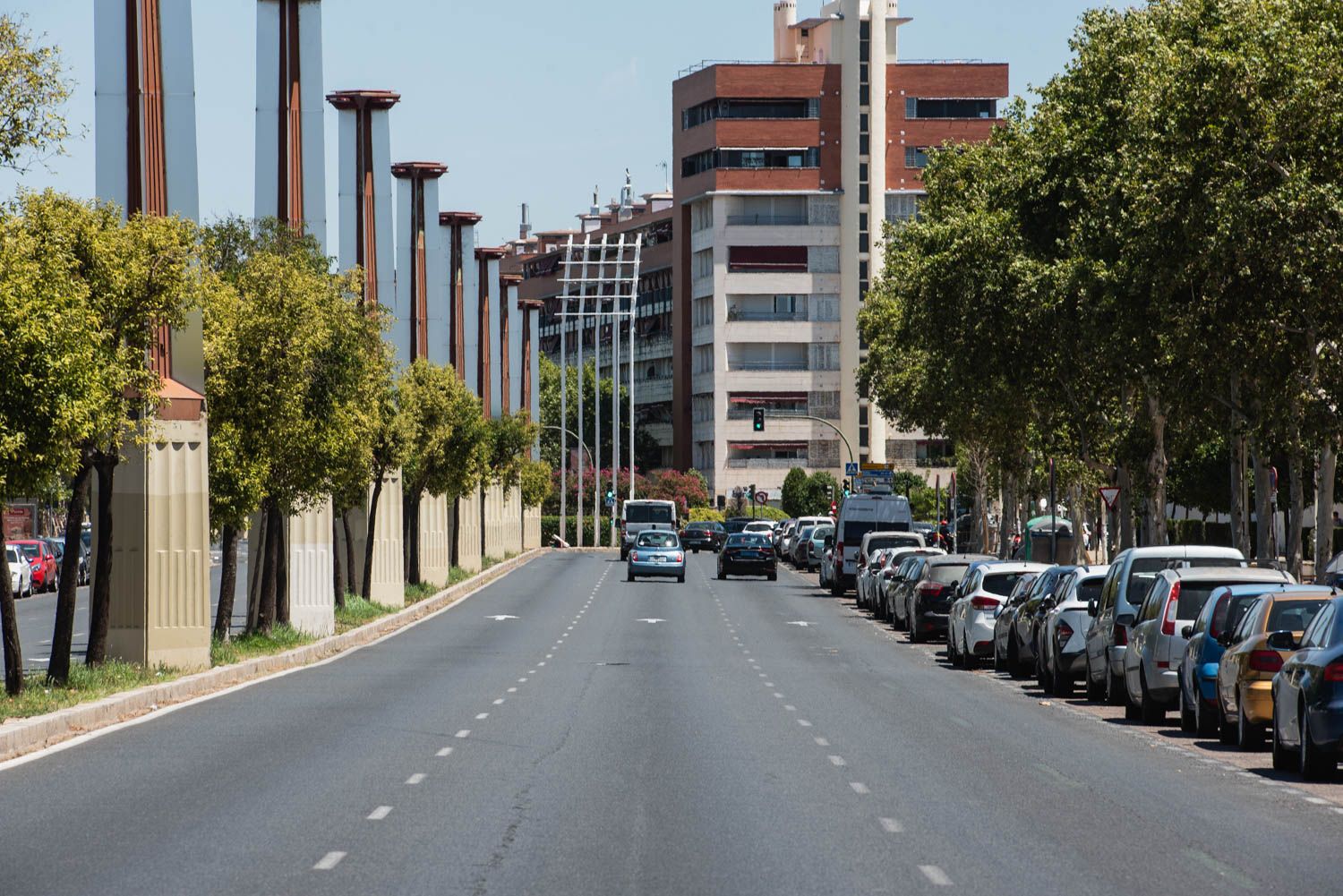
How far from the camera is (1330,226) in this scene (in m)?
30.7

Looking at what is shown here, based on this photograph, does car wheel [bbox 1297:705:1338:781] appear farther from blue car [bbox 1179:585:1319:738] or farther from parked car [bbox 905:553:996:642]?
parked car [bbox 905:553:996:642]

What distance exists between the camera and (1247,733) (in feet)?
61.8

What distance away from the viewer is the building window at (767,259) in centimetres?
14150

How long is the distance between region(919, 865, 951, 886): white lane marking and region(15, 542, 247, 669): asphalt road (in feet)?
58.0

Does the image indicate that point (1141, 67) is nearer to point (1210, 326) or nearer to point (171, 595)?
point (1210, 326)

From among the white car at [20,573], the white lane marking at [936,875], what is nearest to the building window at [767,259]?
the white car at [20,573]

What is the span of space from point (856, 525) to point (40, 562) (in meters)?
25.0

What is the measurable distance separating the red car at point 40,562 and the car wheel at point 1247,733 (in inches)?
1900

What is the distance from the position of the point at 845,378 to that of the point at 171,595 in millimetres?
115543

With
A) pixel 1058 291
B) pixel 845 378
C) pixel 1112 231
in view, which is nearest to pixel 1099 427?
pixel 1058 291

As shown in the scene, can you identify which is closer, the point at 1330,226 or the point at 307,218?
the point at 1330,226

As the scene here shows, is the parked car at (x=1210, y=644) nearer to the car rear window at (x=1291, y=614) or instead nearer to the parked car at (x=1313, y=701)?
the car rear window at (x=1291, y=614)

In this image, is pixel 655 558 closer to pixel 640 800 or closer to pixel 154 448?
pixel 154 448

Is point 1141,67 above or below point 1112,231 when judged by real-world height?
above
